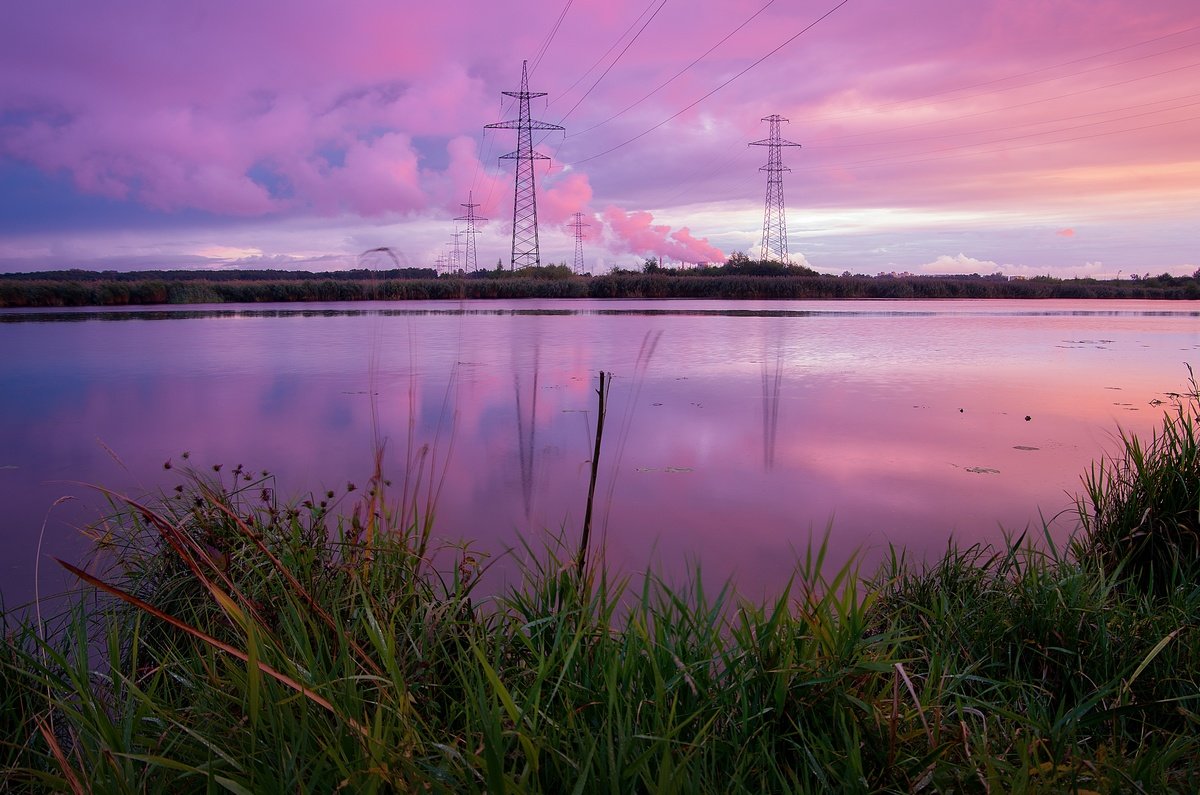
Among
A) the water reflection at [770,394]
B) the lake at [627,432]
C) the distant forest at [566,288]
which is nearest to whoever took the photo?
the lake at [627,432]

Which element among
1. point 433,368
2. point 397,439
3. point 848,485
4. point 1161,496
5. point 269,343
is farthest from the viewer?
point 269,343

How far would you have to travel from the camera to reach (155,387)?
5695mm

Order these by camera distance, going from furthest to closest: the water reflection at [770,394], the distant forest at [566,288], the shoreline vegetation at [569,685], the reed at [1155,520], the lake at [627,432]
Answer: the distant forest at [566,288], the water reflection at [770,394], the lake at [627,432], the reed at [1155,520], the shoreline vegetation at [569,685]

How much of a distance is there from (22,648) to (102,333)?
979 cm

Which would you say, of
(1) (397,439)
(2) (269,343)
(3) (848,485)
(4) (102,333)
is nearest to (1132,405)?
(3) (848,485)

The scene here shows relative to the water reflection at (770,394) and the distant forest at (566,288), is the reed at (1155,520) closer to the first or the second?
the water reflection at (770,394)

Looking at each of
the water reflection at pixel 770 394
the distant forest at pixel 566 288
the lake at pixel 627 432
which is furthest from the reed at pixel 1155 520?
the distant forest at pixel 566 288

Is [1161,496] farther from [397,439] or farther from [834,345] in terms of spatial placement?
[834,345]

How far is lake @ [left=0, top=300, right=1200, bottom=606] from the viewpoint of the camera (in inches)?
109

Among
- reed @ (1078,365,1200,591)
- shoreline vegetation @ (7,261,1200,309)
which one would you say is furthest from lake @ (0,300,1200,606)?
shoreline vegetation @ (7,261,1200,309)

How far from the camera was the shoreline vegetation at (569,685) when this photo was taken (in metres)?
1.22

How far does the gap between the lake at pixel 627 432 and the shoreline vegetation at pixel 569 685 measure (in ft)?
1.22

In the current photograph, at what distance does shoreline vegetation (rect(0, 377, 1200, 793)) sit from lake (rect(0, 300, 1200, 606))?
0.37m

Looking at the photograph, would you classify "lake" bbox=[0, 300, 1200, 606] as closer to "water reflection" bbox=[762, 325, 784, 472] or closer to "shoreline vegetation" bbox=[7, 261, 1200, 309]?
"water reflection" bbox=[762, 325, 784, 472]
